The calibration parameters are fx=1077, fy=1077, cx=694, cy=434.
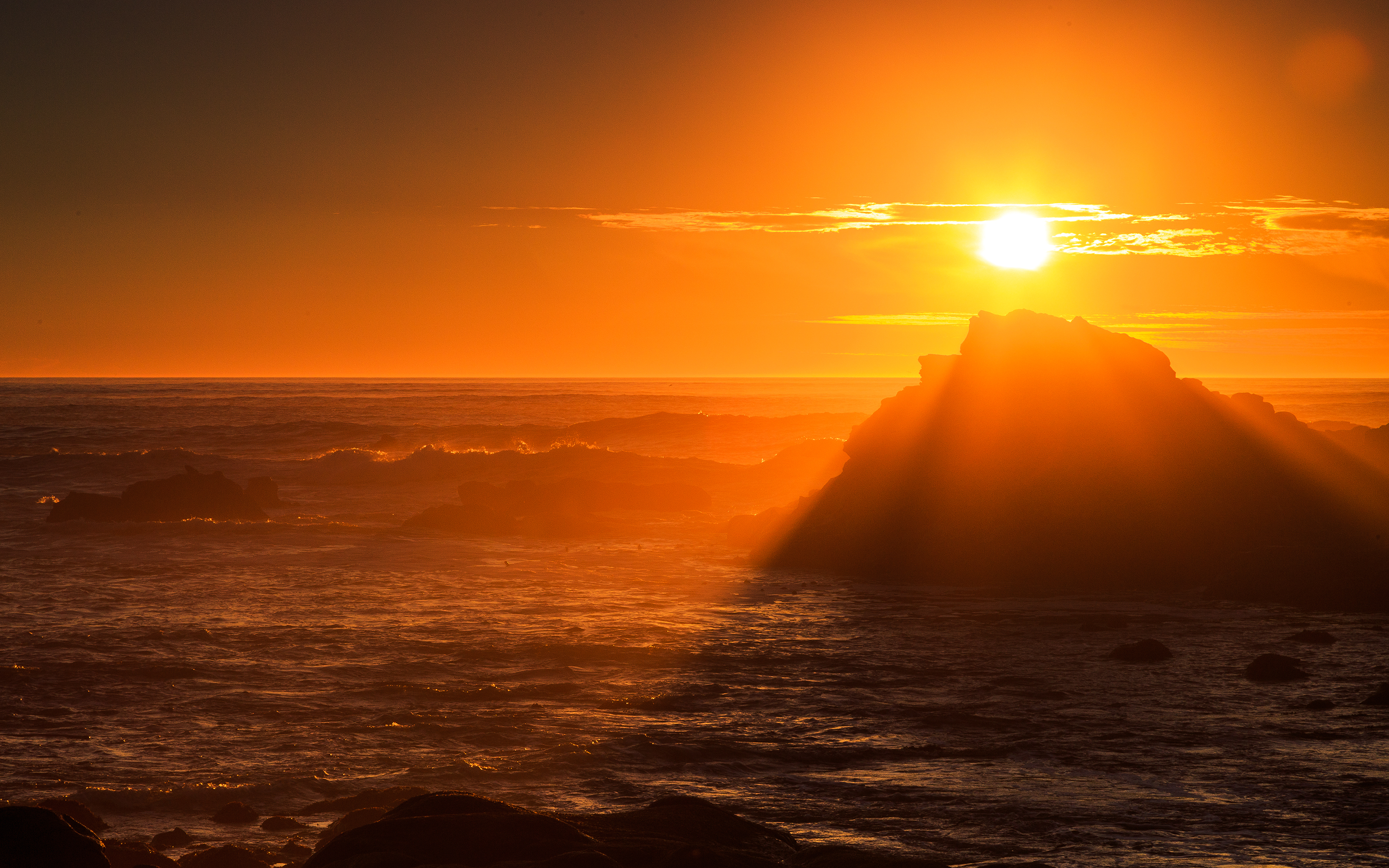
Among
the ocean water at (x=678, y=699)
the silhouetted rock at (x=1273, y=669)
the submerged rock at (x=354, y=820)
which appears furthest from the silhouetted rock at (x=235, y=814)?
the silhouetted rock at (x=1273, y=669)

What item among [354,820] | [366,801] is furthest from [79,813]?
[354,820]

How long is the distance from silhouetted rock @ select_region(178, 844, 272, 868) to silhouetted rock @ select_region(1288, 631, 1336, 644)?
42.7 feet

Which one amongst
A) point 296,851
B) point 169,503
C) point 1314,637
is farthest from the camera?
point 169,503

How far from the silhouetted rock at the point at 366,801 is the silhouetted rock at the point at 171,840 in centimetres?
84

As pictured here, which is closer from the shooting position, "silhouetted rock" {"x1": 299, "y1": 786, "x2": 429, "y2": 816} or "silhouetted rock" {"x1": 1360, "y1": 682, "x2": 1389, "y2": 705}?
"silhouetted rock" {"x1": 299, "y1": 786, "x2": 429, "y2": 816}

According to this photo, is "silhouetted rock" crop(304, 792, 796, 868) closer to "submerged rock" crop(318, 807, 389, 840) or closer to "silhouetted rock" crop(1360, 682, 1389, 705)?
"submerged rock" crop(318, 807, 389, 840)

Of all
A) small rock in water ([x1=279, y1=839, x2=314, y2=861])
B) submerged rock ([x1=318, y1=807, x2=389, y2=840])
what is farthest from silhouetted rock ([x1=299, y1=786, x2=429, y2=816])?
submerged rock ([x1=318, y1=807, x2=389, y2=840])

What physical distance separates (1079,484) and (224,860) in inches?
687

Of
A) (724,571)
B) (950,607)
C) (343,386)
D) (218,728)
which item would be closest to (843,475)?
(724,571)

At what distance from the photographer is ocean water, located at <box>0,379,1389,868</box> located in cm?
822

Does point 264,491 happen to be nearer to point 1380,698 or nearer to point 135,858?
point 135,858

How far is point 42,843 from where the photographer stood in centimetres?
600

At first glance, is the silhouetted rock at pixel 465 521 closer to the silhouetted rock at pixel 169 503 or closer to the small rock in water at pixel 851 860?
the silhouetted rock at pixel 169 503

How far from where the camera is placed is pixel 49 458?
45.6 metres
